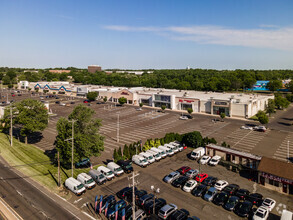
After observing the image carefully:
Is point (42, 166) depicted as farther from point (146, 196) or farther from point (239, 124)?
point (239, 124)

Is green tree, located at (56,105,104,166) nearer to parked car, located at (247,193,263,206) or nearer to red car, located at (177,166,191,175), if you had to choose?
red car, located at (177,166,191,175)

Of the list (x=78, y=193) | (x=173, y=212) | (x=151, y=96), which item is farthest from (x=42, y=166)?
(x=151, y=96)

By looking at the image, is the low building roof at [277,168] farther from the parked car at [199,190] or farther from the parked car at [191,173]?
the parked car at [191,173]

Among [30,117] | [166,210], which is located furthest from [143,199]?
[30,117]

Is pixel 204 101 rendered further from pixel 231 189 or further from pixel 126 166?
pixel 231 189

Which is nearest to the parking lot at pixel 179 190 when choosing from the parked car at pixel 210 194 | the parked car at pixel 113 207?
the parked car at pixel 210 194

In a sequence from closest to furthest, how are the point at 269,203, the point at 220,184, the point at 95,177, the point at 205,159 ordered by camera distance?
the point at 269,203 < the point at 220,184 < the point at 95,177 < the point at 205,159
